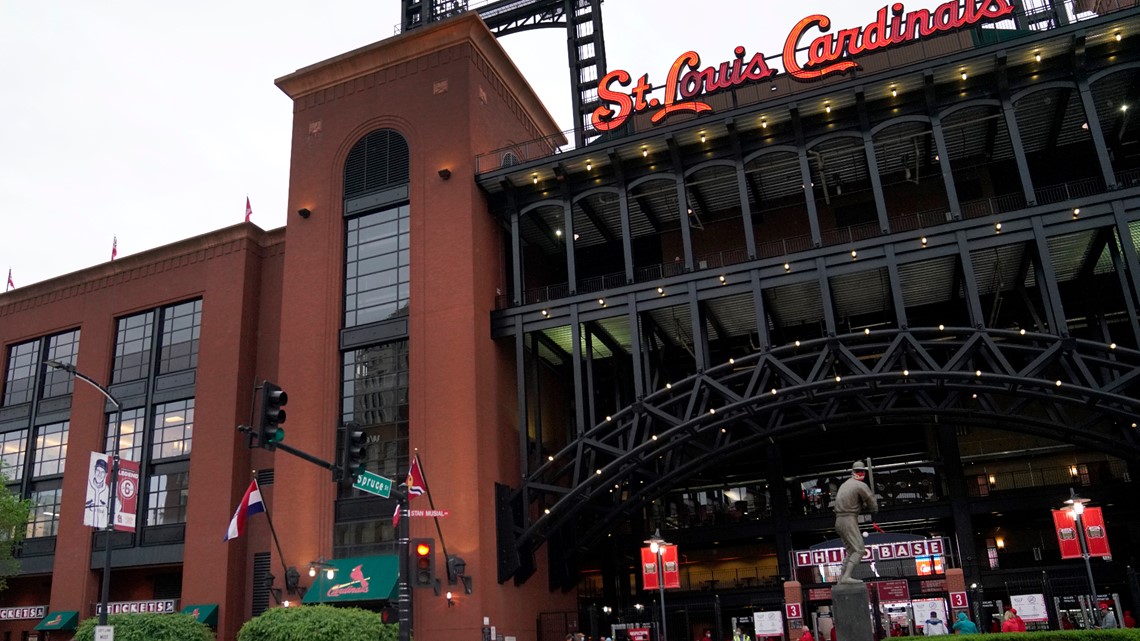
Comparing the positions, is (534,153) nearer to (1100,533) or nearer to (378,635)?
(378,635)

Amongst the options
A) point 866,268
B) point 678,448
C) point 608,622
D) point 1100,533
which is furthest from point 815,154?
point 608,622

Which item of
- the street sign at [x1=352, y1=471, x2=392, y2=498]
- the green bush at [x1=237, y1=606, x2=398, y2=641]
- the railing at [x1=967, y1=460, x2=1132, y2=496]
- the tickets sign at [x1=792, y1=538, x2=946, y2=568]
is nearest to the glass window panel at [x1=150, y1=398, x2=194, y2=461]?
the green bush at [x1=237, y1=606, x2=398, y2=641]

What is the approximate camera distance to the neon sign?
33000 millimetres

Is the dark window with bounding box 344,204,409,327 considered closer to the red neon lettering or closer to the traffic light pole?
the red neon lettering

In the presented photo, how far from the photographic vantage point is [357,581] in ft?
109

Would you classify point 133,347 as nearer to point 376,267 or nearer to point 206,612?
point 206,612

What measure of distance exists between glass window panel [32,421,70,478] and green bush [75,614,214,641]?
14.6 metres

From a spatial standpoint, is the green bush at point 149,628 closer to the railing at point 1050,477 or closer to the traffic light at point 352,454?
the traffic light at point 352,454

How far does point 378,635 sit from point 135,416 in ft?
69.0

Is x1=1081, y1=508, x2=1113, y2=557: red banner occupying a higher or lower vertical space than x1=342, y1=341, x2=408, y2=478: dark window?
lower

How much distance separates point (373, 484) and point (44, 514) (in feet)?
110

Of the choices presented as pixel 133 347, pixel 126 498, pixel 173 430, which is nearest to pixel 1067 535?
pixel 126 498

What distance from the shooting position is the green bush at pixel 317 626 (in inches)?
1122

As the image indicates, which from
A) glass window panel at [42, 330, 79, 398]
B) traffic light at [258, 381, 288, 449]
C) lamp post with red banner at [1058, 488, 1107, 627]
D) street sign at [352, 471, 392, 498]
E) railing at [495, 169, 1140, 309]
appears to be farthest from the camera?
glass window panel at [42, 330, 79, 398]
